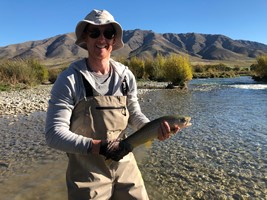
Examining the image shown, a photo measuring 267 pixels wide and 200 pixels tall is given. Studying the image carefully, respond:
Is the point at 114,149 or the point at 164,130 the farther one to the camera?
the point at 164,130

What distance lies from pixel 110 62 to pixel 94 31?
0.39m

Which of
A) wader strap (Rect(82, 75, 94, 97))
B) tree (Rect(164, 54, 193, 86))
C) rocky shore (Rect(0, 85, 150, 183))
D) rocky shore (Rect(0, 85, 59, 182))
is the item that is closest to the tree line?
tree (Rect(164, 54, 193, 86))

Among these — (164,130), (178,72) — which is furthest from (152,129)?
(178,72)

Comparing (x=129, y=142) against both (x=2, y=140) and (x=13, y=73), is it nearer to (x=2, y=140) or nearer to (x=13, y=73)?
(x=2, y=140)

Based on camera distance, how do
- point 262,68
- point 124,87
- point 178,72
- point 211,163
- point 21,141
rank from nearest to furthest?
point 124,87 → point 211,163 → point 21,141 → point 178,72 → point 262,68

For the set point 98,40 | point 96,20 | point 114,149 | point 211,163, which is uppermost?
point 96,20

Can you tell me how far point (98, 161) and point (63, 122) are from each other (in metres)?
0.59

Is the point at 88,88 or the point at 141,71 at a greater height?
the point at 88,88

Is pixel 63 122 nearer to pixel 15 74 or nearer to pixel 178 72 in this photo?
pixel 15 74

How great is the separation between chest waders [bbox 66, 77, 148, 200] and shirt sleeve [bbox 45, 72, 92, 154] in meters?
0.16

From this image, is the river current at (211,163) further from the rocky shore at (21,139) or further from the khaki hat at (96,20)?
the khaki hat at (96,20)

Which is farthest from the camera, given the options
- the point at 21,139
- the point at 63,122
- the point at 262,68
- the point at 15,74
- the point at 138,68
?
the point at 138,68

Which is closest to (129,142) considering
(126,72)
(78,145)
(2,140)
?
(78,145)

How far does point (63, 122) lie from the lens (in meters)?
2.96
